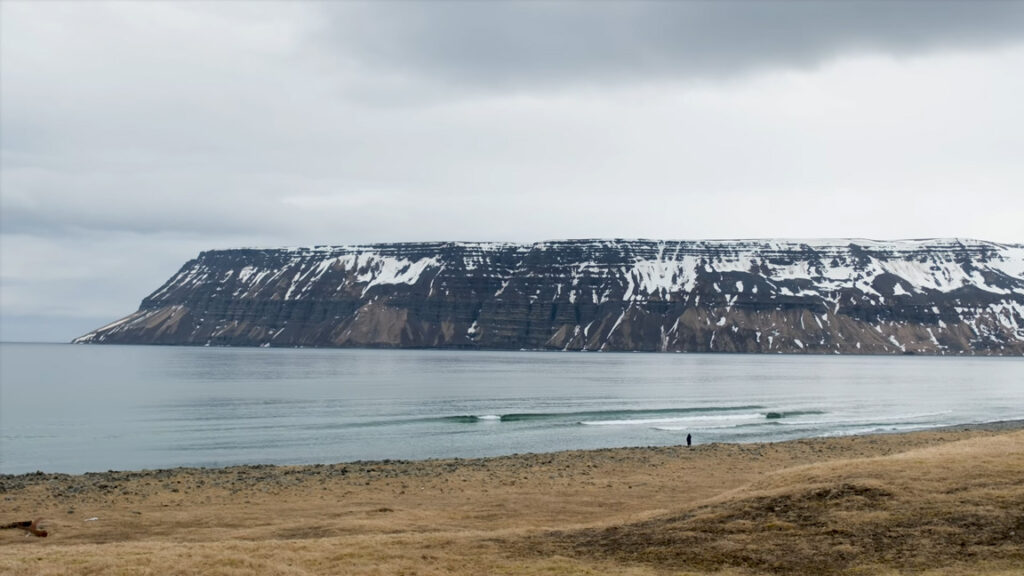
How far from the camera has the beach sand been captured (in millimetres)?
23344

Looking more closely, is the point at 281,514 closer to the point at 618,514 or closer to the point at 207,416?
the point at 618,514

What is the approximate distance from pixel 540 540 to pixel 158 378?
155689mm

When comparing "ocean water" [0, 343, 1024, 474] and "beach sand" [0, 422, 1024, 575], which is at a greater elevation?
"beach sand" [0, 422, 1024, 575]

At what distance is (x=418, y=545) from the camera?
26906 mm

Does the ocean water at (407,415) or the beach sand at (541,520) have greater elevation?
the beach sand at (541,520)

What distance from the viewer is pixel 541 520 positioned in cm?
3475

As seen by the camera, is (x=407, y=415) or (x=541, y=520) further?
(x=407, y=415)

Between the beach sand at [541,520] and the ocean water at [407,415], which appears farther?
the ocean water at [407,415]

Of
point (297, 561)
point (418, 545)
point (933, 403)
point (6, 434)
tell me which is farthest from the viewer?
point (933, 403)

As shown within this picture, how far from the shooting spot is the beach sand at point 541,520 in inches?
919

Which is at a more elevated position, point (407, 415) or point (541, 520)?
point (541, 520)

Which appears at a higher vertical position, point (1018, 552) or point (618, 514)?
point (1018, 552)

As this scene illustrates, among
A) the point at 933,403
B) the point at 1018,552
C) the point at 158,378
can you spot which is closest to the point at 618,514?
the point at 1018,552

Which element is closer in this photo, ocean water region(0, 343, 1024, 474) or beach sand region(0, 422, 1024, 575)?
beach sand region(0, 422, 1024, 575)
